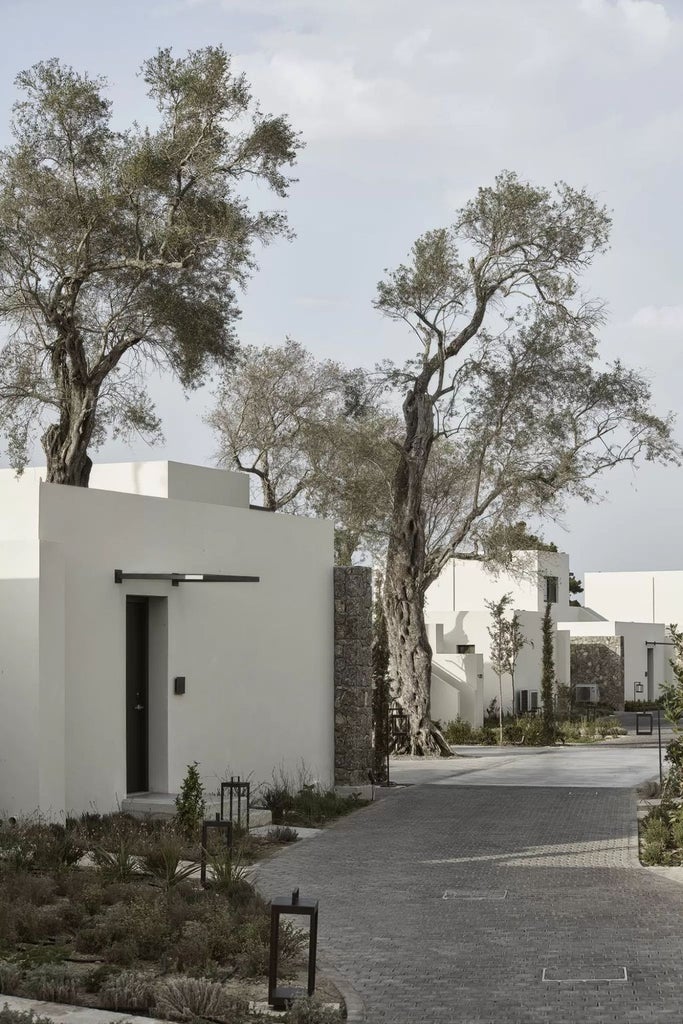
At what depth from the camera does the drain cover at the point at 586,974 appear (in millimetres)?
7359

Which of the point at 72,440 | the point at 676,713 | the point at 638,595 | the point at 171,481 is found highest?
the point at 72,440

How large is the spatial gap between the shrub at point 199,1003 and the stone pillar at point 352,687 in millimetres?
10629

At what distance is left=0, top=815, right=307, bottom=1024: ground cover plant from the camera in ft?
22.1

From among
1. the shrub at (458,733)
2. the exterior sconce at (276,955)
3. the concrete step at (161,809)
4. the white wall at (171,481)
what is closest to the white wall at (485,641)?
the shrub at (458,733)

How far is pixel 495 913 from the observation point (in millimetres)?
9320

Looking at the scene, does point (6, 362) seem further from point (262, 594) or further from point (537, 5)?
point (537, 5)

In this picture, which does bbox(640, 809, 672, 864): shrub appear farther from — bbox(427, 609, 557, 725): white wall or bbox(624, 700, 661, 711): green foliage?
bbox(624, 700, 661, 711): green foliage

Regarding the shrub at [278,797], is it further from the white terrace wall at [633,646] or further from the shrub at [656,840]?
the white terrace wall at [633,646]

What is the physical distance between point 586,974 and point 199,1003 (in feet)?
7.82

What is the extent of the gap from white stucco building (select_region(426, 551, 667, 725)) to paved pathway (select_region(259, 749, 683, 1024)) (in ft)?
53.1

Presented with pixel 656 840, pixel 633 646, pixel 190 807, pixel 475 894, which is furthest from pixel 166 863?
pixel 633 646

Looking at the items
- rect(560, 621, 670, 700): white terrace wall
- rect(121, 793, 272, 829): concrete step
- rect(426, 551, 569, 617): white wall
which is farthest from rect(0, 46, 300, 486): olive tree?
rect(560, 621, 670, 700): white terrace wall

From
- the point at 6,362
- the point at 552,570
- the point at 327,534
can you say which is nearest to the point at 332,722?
the point at 327,534

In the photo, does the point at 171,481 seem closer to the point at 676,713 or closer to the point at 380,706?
the point at 380,706
